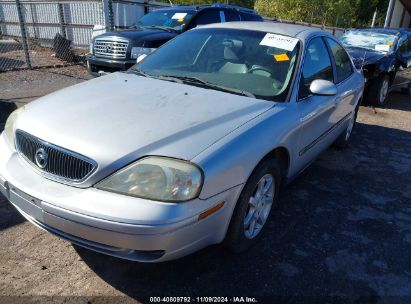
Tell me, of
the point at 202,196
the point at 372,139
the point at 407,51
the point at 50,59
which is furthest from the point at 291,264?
the point at 50,59

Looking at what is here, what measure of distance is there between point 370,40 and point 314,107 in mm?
6655

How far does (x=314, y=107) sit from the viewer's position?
11.2 feet

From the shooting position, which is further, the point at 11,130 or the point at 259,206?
the point at 259,206

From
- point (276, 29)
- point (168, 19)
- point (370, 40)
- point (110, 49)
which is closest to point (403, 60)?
point (370, 40)

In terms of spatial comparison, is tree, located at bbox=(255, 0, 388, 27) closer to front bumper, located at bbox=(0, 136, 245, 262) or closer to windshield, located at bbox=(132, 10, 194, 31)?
windshield, located at bbox=(132, 10, 194, 31)

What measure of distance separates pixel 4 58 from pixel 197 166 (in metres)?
11.0

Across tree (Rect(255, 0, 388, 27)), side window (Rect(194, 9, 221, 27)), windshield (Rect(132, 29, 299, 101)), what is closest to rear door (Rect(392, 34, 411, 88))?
side window (Rect(194, 9, 221, 27))

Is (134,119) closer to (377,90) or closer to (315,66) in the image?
(315,66)

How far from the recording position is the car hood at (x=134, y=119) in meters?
2.21

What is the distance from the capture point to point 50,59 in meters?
11.4

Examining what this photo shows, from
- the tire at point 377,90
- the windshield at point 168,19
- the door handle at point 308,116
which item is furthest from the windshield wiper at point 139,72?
the tire at point 377,90

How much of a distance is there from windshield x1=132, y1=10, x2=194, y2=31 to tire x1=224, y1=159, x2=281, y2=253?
19.5 ft

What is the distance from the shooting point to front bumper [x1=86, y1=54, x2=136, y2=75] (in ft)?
24.1

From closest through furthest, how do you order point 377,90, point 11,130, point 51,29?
point 11,130 → point 377,90 → point 51,29
